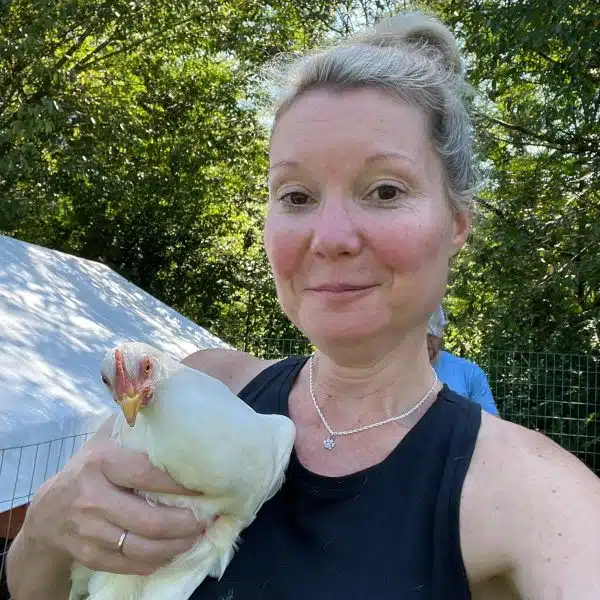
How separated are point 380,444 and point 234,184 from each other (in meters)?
9.38

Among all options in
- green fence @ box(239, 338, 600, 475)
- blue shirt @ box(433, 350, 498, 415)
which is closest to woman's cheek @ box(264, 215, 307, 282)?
blue shirt @ box(433, 350, 498, 415)

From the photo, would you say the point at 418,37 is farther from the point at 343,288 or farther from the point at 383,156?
the point at 343,288

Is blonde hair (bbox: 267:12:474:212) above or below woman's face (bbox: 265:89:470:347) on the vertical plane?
above

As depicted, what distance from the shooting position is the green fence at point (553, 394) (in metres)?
6.41

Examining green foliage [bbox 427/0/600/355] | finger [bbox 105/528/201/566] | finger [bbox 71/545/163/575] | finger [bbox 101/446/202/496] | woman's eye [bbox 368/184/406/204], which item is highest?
green foliage [bbox 427/0/600/355]


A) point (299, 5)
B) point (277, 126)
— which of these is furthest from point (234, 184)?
point (277, 126)

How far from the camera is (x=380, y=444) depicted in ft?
4.00

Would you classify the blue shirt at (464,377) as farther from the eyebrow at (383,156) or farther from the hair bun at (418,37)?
the eyebrow at (383,156)

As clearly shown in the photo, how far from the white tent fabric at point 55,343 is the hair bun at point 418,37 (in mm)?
2150

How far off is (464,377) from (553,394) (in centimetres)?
354

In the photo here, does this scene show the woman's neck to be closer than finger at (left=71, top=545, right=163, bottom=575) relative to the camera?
No

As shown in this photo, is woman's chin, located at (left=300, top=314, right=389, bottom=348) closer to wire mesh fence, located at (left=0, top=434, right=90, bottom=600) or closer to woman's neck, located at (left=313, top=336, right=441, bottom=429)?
woman's neck, located at (left=313, top=336, right=441, bottom=429)

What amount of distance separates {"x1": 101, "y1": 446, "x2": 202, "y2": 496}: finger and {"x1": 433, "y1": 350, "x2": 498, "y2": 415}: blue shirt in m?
2.29

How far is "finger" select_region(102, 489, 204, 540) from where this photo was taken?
3.65 feet
